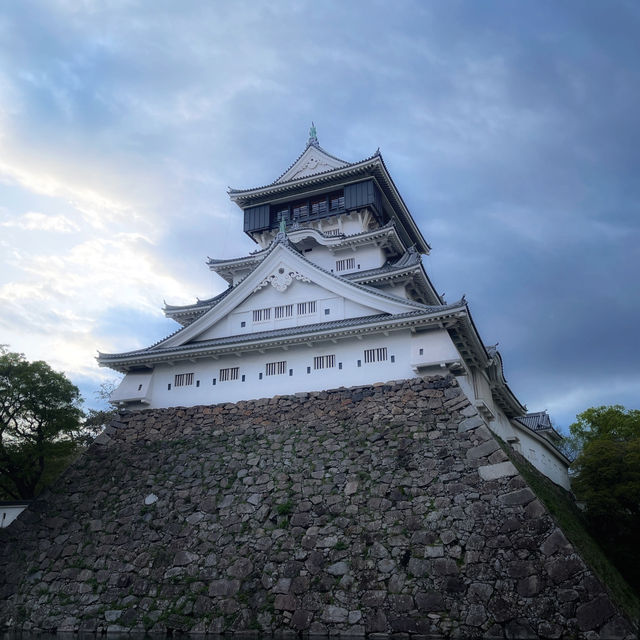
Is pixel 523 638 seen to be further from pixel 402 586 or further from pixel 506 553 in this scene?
pixel 402 586

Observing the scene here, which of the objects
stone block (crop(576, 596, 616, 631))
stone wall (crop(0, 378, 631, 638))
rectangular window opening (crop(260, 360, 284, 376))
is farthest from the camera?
rectangular window opening (crop(260, 360, 284, 376))

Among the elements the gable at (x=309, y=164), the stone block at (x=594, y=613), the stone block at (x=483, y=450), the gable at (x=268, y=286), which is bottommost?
the stone block at (x=594, y=613)

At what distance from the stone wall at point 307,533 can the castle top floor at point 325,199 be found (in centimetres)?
968

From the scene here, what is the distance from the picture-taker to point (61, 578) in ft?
45.8

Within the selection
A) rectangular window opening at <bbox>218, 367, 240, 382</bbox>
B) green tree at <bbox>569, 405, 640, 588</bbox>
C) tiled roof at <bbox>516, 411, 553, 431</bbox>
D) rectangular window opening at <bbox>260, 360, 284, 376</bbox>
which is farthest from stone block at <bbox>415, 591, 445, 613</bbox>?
tiled roof at <bbox>516, 411, 553, 431</bbox>

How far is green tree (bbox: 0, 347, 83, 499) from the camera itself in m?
21.6

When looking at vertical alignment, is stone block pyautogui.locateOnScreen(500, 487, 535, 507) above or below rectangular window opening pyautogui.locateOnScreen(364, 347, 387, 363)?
below

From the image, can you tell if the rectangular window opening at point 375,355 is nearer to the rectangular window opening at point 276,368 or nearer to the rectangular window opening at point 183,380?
the rectangular window opening at point 276,368

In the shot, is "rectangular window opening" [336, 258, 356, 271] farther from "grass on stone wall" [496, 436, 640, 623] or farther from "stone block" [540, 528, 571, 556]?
"stone block" [540, 528, 571, 556]

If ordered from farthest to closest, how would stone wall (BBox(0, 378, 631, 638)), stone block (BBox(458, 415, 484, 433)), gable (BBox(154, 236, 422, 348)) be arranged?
gable (BBox(154, 236, 422, 348)) → stone block (BBox(458, 415, 484, 433)) → stone wall (BBox(0, 378, 631, 638))

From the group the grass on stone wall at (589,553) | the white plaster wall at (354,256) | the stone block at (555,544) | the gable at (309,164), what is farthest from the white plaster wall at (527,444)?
the gable at (309,164)

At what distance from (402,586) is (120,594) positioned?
686 cm

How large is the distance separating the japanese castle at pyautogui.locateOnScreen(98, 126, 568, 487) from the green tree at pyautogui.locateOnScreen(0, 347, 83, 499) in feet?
18.0

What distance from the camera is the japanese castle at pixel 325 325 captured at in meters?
15.6
